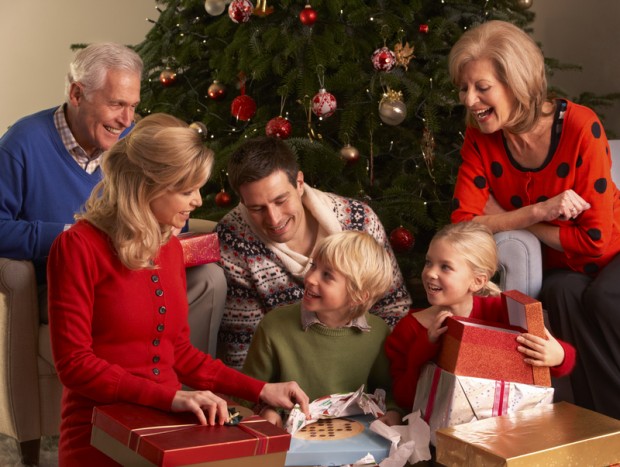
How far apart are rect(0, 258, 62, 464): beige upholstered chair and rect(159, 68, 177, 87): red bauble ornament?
160 centimetres

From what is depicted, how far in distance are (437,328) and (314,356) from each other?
13.3 inches

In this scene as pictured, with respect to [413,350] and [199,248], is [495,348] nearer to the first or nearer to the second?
[413,350]

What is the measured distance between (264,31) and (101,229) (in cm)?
203

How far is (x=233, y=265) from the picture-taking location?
2809 mm

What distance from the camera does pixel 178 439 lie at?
1626 mm

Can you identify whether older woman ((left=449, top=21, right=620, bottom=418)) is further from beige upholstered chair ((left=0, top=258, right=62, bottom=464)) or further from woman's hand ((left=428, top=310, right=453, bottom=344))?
beige upholstered chair ((left=0, top=258, right=62, bottom=464))

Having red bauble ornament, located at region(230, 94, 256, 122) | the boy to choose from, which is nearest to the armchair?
the boy

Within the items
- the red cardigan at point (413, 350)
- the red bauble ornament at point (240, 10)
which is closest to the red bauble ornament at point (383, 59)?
the red bauble ornament at point (240, 10)

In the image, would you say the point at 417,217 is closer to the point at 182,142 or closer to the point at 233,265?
the point at 233,265

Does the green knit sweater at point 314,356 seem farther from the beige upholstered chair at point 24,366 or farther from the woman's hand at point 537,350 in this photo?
the beige upholstered chair at point 24,366

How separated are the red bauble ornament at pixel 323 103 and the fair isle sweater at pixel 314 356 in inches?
48.8

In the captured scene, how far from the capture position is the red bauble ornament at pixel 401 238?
3400mm

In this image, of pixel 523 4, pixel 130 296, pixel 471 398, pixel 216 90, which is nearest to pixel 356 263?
pixel 471 398

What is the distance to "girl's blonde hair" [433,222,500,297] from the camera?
7.56 feet
